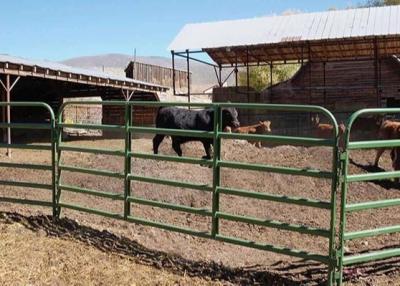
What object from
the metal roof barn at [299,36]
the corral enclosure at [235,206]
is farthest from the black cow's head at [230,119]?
the metal roof barn at [299,36]

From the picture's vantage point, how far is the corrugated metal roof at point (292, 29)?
67.2 ft

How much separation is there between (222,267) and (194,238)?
3.47ft

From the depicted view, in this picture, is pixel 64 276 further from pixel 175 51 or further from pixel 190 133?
pixel 175 51

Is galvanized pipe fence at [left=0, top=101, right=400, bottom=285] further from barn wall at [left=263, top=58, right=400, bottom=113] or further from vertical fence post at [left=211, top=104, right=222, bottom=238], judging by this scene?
barn wall at [left=263, top=58, right=400, bottom=113]

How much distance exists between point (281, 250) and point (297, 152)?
7.29 meters

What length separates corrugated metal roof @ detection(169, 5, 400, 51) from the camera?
20.5m

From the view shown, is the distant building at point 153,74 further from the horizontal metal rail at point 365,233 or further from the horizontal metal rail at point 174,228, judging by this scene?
the horizontal metal rail at point 365,233

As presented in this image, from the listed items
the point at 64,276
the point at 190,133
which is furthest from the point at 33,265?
the point at 190,133

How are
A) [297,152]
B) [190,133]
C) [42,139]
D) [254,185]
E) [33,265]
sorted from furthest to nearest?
[42,139], [297,152], [254,185], [190,133], [33,265]

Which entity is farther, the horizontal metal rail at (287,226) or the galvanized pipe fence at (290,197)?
the horizontal metal rail at (287,226)

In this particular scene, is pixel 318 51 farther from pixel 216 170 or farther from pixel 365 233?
pixel 365 233

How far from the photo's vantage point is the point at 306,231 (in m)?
4.69

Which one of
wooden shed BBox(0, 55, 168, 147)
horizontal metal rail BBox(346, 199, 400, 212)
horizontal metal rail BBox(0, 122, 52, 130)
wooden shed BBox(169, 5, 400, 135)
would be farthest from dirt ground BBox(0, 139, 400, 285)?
wooden shed BBox(169, 5, 400, 135)

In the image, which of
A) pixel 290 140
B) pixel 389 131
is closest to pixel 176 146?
pixel 389 131
